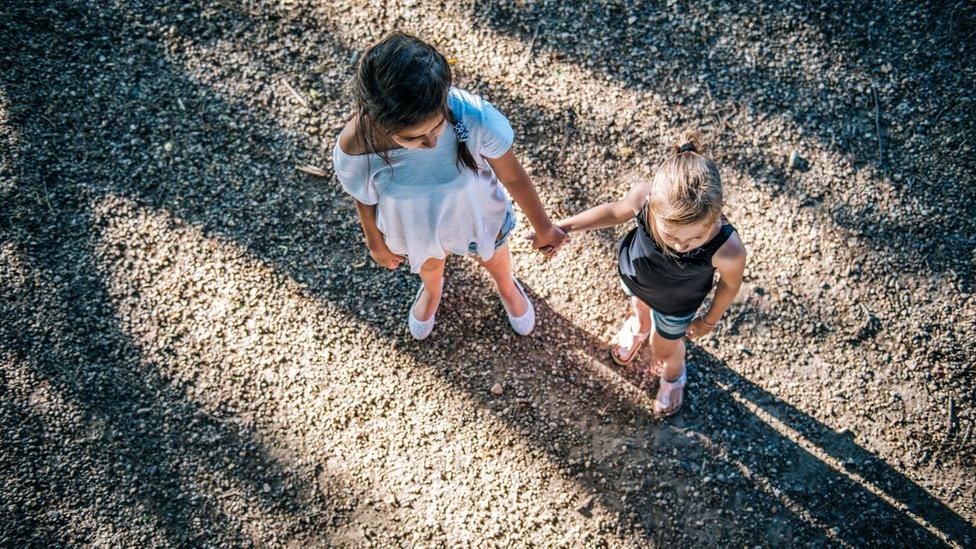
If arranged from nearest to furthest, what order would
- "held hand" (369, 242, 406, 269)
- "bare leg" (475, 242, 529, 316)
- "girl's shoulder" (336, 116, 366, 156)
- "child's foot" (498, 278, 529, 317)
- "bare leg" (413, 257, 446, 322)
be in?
"girl's shoulder" (336, 116, 366, 156)
"held hand" (369, 242, 406, 269)
"bare leg" (413, 257, 446, 322)
"bare leg" (475, 242, 529, 316)
"child's foot" (498, 278, 529, 317)

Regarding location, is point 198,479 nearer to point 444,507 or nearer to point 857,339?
point 444,507

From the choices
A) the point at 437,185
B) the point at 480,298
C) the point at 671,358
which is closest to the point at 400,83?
the point at 437,185

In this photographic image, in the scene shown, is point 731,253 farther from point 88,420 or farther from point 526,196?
point 88,420

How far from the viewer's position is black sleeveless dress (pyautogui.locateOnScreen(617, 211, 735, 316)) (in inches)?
82.8

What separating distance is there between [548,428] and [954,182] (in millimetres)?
2726

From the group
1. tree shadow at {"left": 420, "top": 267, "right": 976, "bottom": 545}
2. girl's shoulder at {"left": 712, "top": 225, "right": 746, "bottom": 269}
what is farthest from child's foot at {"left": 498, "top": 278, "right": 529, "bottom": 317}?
girl's shoulder at {"left": 712, "top": 225, "right": 746, "bottom": 269}

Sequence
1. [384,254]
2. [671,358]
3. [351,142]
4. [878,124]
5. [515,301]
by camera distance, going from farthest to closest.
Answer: [878,124]
[515,301]
[671,358]
[384,254]
[351,142]

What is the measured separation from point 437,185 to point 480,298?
4.42 ft

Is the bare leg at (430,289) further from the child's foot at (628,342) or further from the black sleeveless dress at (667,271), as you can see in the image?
the child's foot at (628,342)

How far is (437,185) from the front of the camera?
204 cm

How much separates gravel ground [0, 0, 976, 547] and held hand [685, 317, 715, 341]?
643 mm

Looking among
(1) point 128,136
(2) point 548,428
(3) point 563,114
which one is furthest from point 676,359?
Answer: (1) point 128,136

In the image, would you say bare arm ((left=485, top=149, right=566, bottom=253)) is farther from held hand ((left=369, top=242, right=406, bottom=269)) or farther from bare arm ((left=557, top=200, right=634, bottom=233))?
held hand ((left=369, top=242, right=406, bottom=269))

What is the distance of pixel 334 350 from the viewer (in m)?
3.21
